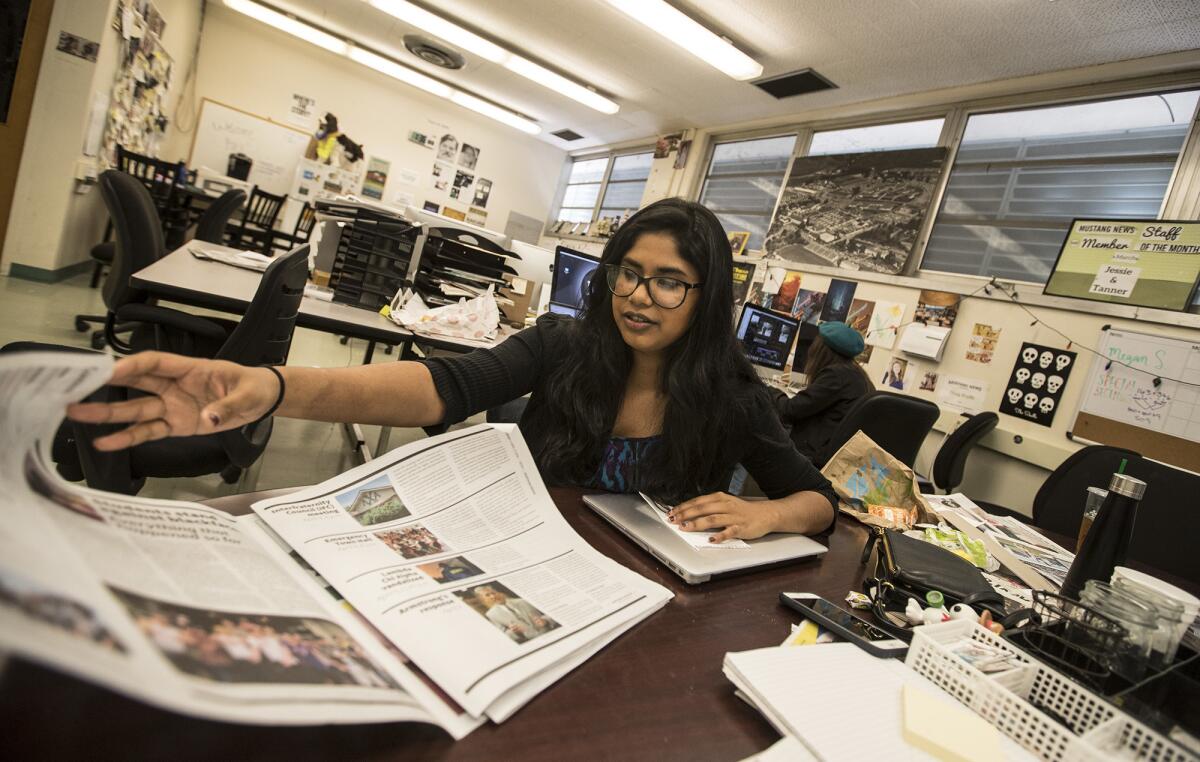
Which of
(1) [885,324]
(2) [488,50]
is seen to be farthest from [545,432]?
(2) [488,50]

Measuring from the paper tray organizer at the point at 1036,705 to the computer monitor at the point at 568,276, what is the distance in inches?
107

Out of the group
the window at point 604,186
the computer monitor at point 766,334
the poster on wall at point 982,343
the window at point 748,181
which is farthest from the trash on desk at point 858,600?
the window at point 604,186

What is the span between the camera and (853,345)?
10.5ft

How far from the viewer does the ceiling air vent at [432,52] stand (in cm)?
569

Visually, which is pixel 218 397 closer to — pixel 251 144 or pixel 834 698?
pixel 834 698

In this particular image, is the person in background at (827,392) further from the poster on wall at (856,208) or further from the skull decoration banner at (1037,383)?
the poster on wall at (856,208)

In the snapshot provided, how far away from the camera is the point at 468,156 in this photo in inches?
329

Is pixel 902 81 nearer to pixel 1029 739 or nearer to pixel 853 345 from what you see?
pixel 853 345

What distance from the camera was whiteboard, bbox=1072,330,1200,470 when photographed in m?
2.72

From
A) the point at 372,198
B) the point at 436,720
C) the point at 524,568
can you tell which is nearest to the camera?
the point at 436,720

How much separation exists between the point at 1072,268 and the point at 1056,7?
4.33 feet

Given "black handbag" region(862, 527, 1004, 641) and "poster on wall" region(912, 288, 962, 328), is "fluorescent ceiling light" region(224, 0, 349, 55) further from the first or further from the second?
"black handbag" region(862, 527, 1004, 641)

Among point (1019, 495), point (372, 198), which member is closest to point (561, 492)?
point (1019, 495)

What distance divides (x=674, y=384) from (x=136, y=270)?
2.04 meters
